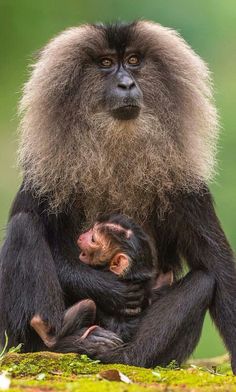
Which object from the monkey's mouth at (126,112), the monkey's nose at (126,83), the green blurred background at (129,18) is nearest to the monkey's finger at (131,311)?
the monkey's mouth at (126,112)

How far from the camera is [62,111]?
22.3 feet

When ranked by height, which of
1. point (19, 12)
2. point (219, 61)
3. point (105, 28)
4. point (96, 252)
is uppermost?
point (19, 12)

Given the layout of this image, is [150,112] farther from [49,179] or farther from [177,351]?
[177,351]

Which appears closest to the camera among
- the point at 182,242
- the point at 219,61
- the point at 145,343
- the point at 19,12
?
the point at 145,343

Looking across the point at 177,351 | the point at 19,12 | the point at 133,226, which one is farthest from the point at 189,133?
the point at 19,12

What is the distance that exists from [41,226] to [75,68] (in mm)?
1048

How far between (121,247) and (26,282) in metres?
0.62

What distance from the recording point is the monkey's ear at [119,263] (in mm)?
6516

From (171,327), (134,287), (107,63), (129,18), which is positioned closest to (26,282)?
(134,287)

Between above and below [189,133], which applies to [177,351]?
below

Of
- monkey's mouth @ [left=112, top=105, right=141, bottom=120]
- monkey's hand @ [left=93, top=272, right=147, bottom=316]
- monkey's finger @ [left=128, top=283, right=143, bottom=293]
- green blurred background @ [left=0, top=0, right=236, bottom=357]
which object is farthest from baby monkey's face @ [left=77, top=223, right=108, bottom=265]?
green blurred background @ [left=0, top=0, right=236, bottom=357]

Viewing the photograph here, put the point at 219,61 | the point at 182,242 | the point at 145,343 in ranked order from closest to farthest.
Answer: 1. the point at 145,343
2. the point at 182,242
3. the point at 219,61

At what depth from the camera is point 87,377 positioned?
5.34 m

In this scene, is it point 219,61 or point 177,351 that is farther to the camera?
point 219,61
